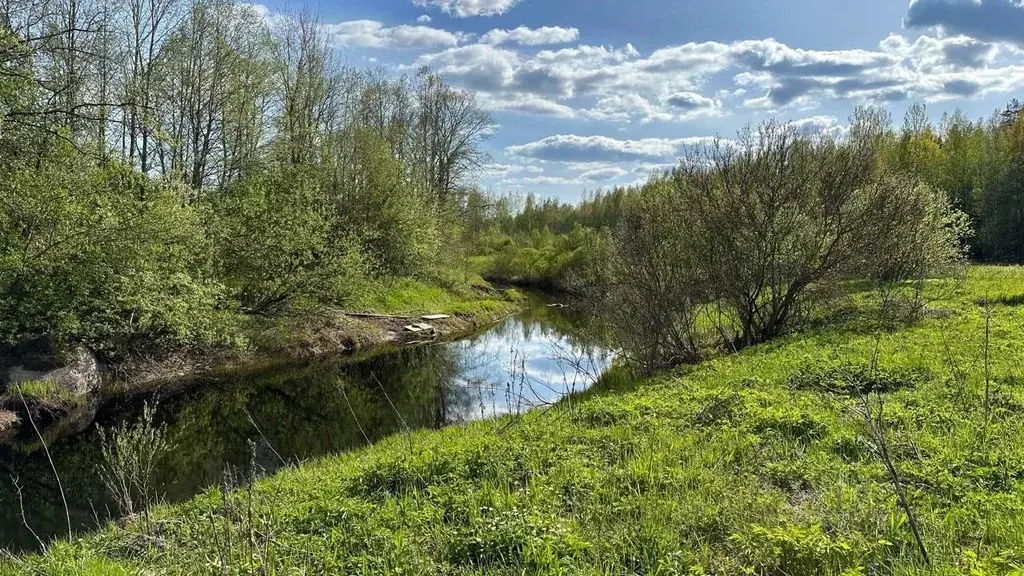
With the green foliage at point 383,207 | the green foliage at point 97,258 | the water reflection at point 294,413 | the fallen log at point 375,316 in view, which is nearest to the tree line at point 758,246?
the water reflection at point 294,413

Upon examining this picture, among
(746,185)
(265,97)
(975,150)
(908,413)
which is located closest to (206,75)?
(265,97)

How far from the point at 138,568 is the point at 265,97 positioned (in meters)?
29.2

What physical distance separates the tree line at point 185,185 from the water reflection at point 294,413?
3179mm

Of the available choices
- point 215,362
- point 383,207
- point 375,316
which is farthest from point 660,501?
point 383,207

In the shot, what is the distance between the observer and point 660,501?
5.39m

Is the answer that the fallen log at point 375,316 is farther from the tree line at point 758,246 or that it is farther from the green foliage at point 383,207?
the tree line at point 758,246

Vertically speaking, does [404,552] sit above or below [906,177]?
below

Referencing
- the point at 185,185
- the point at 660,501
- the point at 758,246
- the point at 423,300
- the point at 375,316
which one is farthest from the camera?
the point at 423,300

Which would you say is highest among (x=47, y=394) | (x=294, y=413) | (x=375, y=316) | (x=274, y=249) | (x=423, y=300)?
(x=274, y=249)

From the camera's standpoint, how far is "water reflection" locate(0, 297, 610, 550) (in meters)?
10.3

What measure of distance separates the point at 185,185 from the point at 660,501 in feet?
67.7

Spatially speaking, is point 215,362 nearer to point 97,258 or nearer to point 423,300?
point 97,258

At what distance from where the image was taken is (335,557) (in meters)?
5.02

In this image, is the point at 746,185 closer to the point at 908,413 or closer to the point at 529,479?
the point at 908,413
